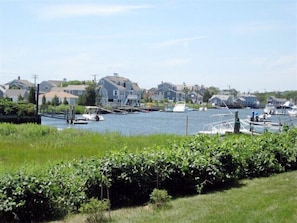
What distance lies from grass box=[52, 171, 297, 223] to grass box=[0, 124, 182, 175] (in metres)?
1.90

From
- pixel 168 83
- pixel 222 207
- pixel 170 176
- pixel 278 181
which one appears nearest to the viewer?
pixel 222 207

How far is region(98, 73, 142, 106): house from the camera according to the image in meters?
117

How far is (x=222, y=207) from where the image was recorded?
26.3 feet

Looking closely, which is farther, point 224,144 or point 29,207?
point 224,144

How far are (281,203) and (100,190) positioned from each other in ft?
11.1

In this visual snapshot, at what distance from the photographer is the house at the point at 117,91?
4589 inches

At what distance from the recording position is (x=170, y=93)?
17088 centimetres

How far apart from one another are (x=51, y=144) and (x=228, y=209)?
13.9m

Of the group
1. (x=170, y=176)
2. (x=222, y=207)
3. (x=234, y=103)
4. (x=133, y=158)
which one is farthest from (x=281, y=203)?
(x=234, y=103)

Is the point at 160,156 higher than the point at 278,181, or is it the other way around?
the point at 160,156

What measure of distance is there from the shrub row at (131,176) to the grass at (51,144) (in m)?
0.89

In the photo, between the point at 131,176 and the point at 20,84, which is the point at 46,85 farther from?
A: the point at 131,176

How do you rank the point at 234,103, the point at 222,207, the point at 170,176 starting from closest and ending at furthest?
the point at 222,207
the point at 170,176
the point at 234,103

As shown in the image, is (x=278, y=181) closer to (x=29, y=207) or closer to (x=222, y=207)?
(x=222, y=207)
